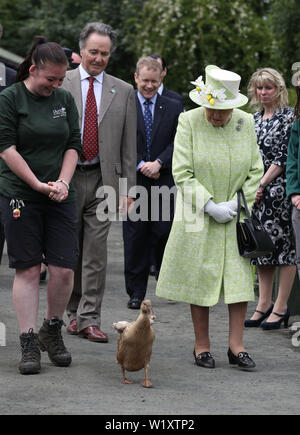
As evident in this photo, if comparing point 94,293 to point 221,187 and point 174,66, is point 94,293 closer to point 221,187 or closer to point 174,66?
point 221,187

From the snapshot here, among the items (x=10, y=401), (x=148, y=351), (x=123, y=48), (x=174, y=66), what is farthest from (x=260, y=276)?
(x=123, y=48)

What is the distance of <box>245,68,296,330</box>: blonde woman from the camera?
805 centimetres

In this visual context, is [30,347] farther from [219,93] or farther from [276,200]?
[276,200]

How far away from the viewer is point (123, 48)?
22.6 meters

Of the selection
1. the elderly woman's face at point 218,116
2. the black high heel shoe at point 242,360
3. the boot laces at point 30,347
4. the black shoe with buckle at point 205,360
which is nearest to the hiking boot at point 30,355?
the boot laces at point 30,347

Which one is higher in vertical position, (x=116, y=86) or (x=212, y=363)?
(x=116, y=86)

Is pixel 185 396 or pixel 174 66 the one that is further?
pixel 174 66

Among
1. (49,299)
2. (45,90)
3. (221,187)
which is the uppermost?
(45,90)

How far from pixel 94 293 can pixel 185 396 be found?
75.7 inches

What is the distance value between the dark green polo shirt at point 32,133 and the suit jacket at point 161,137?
2.86m

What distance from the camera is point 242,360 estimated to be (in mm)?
6457

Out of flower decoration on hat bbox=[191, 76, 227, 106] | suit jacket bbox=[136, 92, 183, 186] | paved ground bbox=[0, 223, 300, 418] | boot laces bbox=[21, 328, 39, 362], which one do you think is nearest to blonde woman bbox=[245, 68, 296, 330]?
paved ground bbox=[0, 223, 300, 418]

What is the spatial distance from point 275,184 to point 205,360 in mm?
2108

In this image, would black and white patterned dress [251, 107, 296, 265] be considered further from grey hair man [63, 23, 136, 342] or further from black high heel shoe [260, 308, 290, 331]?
grey hair man [63, 23, 136, 342]
